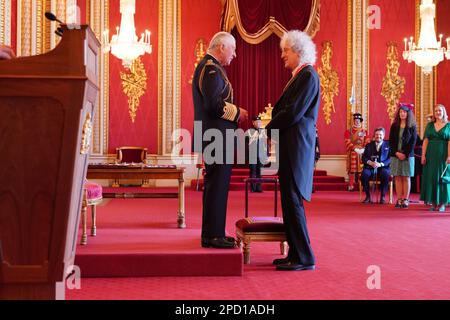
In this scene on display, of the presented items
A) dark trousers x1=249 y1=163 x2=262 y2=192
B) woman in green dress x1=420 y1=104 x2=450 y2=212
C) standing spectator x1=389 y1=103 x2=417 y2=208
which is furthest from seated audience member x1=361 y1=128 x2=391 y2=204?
dark trousers x1=249 y1=163 x2=262 y2=192

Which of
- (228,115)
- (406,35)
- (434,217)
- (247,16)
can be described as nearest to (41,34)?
(228,115)

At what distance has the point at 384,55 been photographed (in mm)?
13297

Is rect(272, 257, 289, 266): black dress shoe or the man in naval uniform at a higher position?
the man in naval uniform

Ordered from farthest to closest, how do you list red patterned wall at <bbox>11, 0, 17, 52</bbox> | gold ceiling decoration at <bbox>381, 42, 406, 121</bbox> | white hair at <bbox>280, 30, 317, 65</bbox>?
gold ceiling decoration at <bbox>381, 42, 406, 121</bbox> < red patterned wall at <bbox>11, 0, 17, 52</bbox> < white hair at <bbox>280, 30, 317, 65</bbox>

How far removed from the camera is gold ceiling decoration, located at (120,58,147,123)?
12.7 metres

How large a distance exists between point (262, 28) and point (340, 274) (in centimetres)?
987

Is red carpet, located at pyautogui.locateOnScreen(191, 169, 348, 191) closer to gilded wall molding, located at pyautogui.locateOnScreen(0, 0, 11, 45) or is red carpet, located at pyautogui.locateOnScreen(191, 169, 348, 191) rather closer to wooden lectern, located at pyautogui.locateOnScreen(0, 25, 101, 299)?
gilded wall molding, located at pyautogui.locateOnScreen(0, 0, 11, 45)

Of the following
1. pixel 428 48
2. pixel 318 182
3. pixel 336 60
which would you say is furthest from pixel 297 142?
pixel 336 60

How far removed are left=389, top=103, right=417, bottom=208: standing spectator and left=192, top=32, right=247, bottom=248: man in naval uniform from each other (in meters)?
5.00

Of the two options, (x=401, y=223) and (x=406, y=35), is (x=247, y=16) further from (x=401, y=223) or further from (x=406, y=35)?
(x=401, y=223)

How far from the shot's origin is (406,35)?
43.5 feet

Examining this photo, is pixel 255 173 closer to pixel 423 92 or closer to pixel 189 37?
pixel 189 37

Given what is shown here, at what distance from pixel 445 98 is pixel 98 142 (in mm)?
7636

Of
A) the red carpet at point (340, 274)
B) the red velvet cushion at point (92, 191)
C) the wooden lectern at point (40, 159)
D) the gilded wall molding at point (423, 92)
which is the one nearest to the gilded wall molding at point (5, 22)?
the red velvet cushion at point (92, 191)
